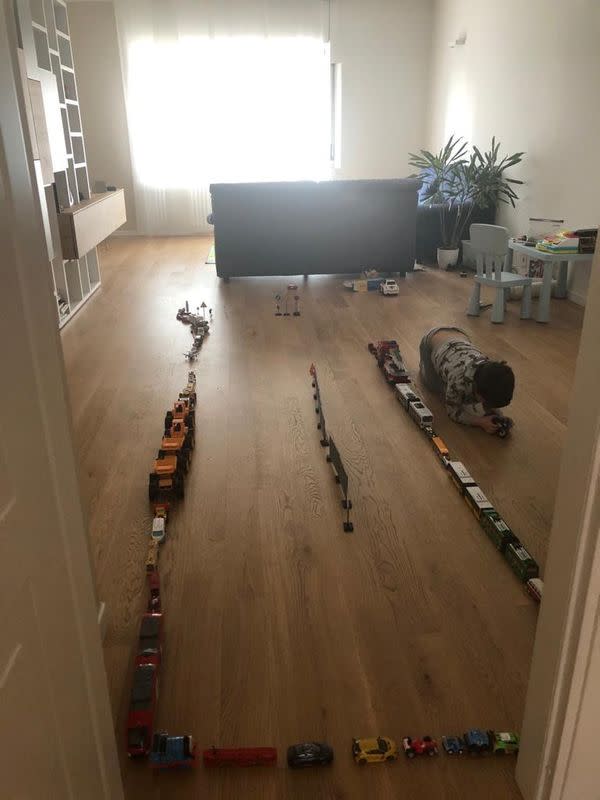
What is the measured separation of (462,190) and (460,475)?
4.25m

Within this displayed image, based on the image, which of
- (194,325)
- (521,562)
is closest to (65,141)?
(194,325)

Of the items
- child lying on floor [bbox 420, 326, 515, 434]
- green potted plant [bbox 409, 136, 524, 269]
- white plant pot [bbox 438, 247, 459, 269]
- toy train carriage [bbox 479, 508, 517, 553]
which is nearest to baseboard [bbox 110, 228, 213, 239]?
green potted plant [bbox 409, 136, 524, 269]

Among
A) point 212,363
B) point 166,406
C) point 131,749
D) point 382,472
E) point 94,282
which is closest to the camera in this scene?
point 131,749

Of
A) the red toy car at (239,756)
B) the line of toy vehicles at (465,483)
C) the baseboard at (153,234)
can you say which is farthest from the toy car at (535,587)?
the baseboard at (153,234)

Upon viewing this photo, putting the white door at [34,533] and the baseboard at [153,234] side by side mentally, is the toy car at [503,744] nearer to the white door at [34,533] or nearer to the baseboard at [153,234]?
the white door at [34,533]

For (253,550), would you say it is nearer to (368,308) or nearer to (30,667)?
(30,667)

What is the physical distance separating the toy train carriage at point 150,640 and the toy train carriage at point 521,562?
1.06 m

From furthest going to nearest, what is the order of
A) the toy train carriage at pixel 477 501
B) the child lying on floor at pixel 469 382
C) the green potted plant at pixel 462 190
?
the green potted plant at pixel 462 190, the child lying on floor at pixel 469 382, the toy train carriage at pixel 477 501

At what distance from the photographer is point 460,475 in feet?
8.31

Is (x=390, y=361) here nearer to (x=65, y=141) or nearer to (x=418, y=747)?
(x=418, y=747)

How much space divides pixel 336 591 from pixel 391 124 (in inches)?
315

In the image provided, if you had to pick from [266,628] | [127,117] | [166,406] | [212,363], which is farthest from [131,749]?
[127,117]

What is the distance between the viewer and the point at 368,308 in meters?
4.98

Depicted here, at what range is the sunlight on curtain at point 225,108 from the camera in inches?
318
